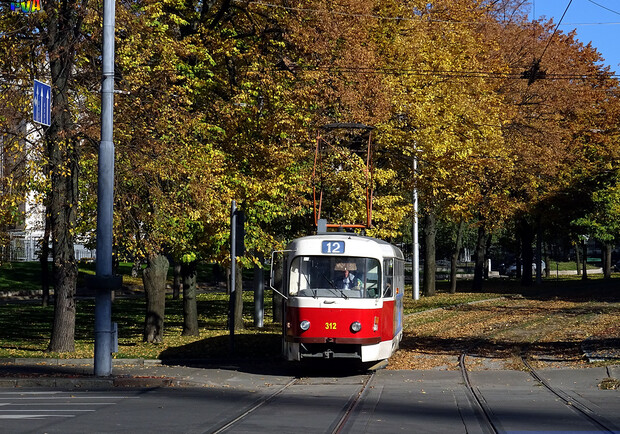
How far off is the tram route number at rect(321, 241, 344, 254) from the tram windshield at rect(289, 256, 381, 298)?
15 centimetres

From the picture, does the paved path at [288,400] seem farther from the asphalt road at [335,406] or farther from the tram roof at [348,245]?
the tram roof at [348,245]

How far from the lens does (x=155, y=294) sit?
85.0 feet

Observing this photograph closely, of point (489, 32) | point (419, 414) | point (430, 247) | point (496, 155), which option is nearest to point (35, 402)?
point (419, 414)

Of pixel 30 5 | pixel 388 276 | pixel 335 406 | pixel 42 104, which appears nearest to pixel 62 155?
pixel 42 104

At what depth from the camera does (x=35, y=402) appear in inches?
567

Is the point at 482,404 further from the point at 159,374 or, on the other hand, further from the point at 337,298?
the point at 159,374

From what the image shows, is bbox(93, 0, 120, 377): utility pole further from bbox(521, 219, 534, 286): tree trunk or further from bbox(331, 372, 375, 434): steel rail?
bbox(521, 219, 534, 286): tree trunk

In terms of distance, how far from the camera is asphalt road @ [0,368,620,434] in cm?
1168

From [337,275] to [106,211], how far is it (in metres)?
4.93

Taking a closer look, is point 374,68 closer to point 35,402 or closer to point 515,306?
point 515,306

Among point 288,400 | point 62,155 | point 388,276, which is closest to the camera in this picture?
point 288,400

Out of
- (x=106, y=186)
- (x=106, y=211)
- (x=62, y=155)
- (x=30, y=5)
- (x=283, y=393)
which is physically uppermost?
(x=30, y=5)

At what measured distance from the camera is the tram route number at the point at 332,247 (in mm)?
18781

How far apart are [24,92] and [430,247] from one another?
1019 inches
